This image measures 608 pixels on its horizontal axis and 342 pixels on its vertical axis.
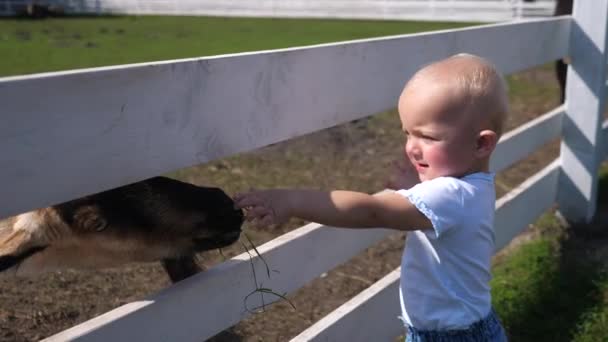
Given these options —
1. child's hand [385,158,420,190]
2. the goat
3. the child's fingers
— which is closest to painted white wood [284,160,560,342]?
the goat

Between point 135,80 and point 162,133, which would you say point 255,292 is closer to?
point 162,133

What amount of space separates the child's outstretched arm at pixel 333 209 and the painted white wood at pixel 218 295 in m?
0.38

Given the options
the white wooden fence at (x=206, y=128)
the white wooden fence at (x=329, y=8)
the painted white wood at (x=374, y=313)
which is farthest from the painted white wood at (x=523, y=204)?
the white wooden fence at (x=329, y=8)

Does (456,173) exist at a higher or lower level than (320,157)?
higher

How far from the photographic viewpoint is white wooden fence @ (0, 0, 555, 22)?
22938 mm

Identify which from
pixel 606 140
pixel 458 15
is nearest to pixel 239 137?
pixel 606 140

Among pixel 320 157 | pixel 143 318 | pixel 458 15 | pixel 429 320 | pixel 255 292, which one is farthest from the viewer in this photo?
pixel 458 15

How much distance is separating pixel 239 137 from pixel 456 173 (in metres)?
0.63

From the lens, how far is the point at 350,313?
2949 mm

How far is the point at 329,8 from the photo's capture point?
1041 inches

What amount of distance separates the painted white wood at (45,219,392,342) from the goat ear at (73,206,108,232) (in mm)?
365

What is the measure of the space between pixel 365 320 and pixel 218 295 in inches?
35.5

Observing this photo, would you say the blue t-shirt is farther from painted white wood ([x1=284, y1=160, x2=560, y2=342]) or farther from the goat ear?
the goat ear

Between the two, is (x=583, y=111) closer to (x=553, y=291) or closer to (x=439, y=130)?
(x=553, y=291)
